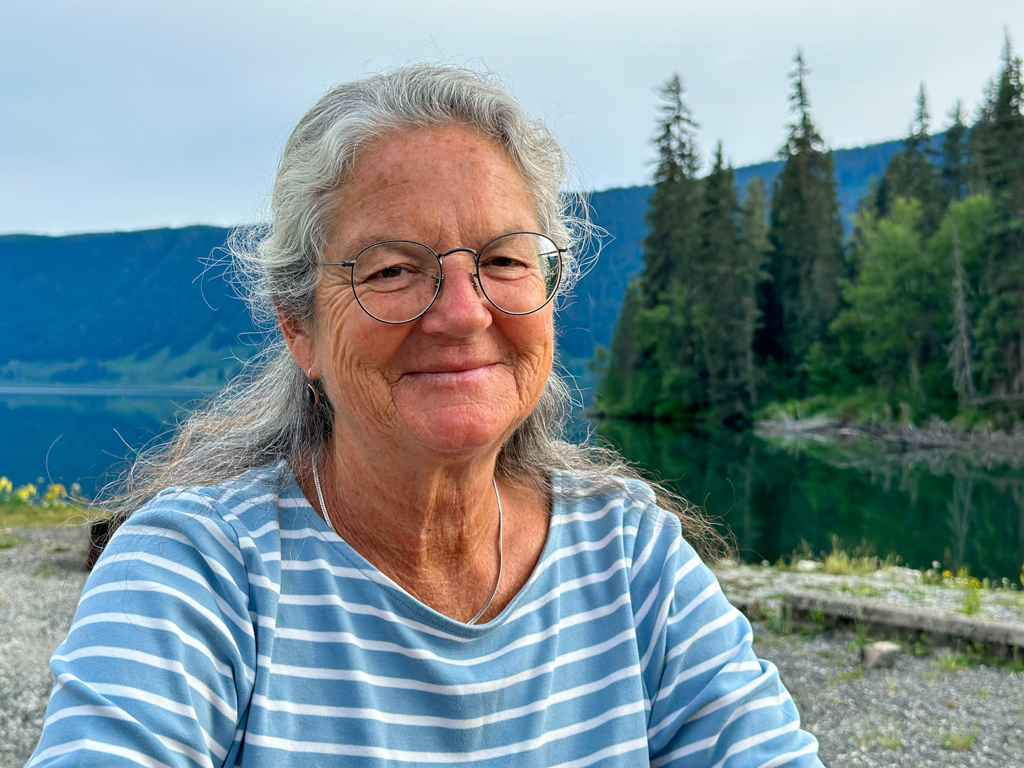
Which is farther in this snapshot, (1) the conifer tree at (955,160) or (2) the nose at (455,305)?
(1) the conifer tree at (955,160)

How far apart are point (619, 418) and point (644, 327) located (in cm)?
542

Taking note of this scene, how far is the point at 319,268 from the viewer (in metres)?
1.41

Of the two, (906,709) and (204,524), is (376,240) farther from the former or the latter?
(906,709)

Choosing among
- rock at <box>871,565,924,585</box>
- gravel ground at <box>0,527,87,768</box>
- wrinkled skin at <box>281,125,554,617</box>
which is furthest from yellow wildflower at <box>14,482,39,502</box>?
wrinkled skin at <box>281,125,554,617</box>

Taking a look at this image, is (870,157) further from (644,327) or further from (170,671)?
(170,671)

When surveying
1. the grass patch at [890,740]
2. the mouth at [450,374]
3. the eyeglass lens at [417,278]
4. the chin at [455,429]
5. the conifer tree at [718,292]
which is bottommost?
the grass patch at [890,740]

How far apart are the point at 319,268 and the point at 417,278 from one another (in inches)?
7.5

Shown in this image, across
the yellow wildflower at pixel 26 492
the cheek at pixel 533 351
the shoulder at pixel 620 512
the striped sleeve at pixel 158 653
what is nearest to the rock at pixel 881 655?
the shoulder at pixel 620 512

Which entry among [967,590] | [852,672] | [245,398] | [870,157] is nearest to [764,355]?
[967,590]

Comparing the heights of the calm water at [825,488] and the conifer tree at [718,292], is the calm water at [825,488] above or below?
below

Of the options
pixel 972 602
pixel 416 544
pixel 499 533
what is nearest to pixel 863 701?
pixel 972 602

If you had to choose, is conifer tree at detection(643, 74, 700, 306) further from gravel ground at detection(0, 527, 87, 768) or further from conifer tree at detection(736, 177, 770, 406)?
gravel ground at detection(0, 527, 87, 768)

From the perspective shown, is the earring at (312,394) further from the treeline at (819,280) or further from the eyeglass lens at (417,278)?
the treeline at (819,280)

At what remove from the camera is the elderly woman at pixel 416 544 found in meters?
1.20
